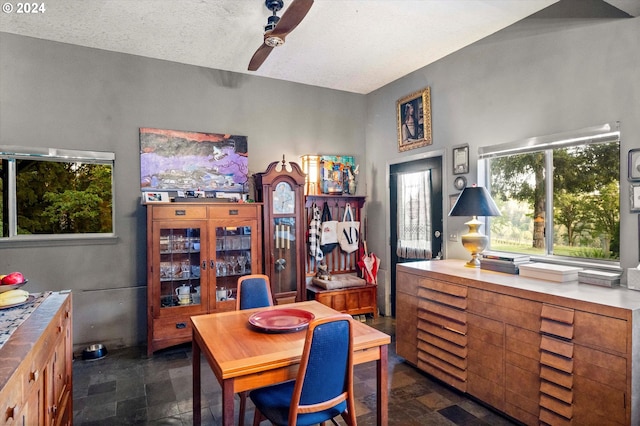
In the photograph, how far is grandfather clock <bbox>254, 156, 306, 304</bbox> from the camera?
427cm

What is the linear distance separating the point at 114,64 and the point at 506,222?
169 inches

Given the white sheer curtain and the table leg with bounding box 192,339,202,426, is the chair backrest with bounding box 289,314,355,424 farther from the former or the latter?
the white sheer curtain

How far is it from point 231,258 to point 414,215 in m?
2.25

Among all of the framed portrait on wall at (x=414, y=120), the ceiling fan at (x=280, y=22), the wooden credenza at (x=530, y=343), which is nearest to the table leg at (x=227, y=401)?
the wooden credenza at (x=530, y=343)

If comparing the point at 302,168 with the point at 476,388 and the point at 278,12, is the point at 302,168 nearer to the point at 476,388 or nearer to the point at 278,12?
the point at 278,12

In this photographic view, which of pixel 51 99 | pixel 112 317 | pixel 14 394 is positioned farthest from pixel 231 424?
pixel 51 99

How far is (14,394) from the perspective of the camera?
120 centimetres

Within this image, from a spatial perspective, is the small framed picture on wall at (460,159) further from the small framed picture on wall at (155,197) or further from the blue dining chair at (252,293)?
the small framed picture on wall at (155,197)

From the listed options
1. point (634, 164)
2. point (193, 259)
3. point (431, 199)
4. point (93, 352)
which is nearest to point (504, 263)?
point (634, 164)

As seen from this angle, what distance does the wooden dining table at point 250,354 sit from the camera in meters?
1.58

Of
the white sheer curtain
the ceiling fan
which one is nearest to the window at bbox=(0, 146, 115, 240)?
the ceiling fan

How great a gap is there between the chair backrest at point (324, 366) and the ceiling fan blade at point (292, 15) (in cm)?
179

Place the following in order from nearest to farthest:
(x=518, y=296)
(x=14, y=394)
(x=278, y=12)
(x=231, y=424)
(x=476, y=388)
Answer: (x=14, y=394)
(x=231, y=424)
(x=518, y=296)
(x=476, y=388)
(x=278, y=12)

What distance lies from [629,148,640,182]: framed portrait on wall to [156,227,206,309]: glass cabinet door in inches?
146
